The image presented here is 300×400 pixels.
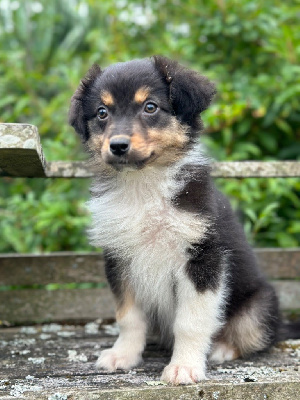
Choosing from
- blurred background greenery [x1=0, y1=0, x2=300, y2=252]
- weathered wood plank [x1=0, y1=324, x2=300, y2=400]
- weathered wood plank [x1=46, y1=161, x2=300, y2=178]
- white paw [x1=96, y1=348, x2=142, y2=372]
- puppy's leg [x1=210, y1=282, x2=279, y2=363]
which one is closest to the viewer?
weathered wood plank [x1=0, y1=324, x2=300, y2=400]

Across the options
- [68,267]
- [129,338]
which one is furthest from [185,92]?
[68,267]

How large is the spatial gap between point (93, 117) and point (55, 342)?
63.5 inches

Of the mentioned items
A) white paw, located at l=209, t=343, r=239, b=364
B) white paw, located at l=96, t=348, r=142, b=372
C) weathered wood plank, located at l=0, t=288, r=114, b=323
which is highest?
white paw, located at l=96, t=348, r=142, b=372

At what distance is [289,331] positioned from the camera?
409 centimetres

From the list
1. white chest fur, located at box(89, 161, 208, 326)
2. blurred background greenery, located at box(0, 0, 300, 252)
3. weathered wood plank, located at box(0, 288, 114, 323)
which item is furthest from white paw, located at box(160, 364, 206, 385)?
blurred background greenery, located at box(0, 0, 300, 252)

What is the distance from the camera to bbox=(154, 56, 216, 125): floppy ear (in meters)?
3.29

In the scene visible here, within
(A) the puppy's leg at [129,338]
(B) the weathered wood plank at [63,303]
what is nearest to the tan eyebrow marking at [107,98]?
(A) the puppy's leg at [129,338]

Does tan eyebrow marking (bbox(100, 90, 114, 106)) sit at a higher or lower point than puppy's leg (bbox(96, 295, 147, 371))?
higher

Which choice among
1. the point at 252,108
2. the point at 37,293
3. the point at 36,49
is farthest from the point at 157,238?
the point at 36,49

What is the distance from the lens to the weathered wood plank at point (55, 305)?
4418 millimetres

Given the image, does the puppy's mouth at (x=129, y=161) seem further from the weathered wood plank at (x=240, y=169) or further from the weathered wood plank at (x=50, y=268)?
the weathered wood plank at (x=50, y=268)

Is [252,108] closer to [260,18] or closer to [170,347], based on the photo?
[260,18]

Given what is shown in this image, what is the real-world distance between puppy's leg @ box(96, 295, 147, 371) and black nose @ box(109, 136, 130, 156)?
102cm

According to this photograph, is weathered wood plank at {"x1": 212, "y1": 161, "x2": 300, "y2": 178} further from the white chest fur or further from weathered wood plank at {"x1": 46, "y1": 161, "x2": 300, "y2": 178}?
the white chest fur
